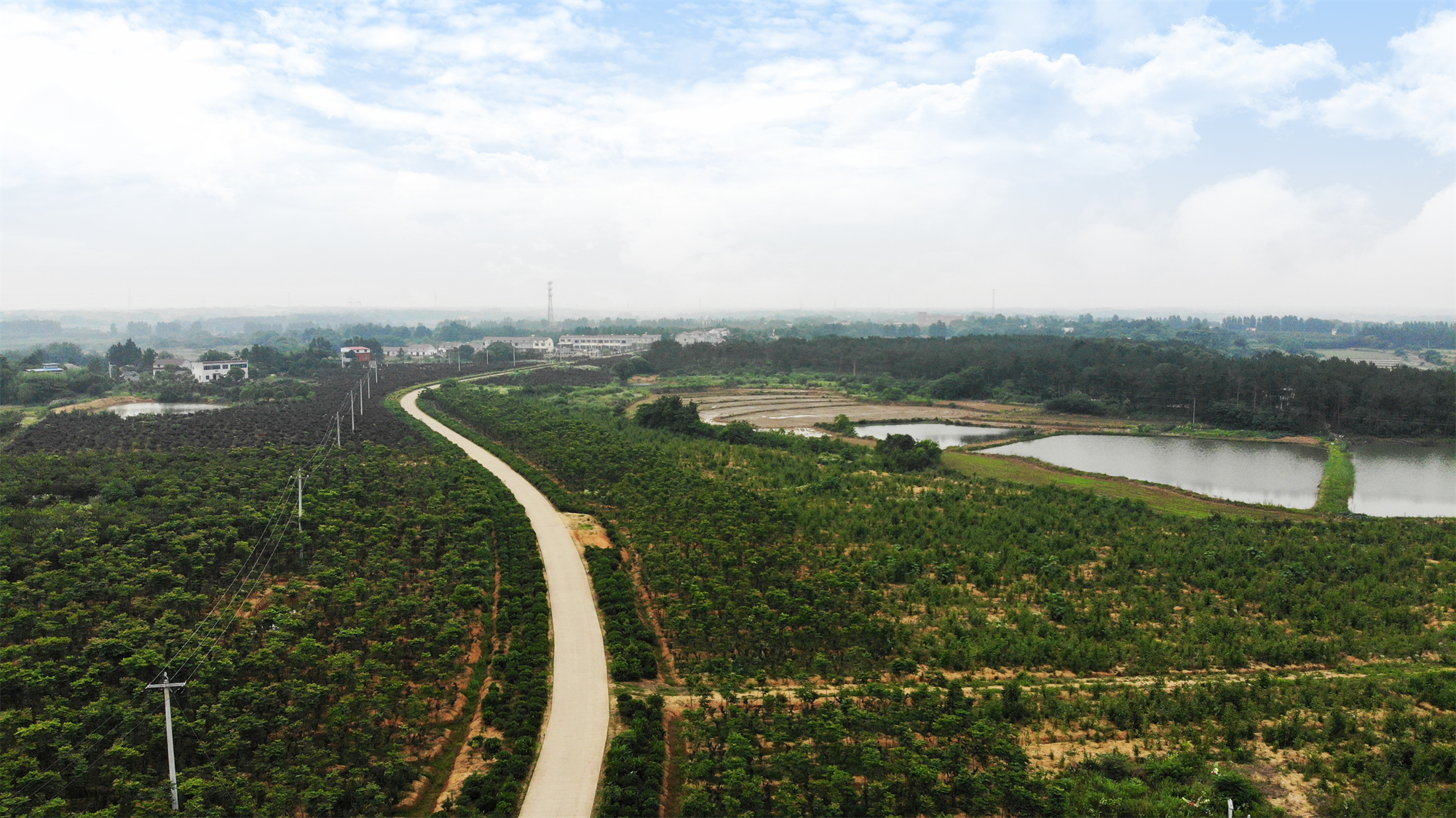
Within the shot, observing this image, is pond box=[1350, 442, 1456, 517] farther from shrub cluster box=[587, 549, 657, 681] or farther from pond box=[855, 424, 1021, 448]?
shrub cluster box=[587, 549, 657, 681]

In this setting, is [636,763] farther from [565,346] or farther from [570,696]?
[565,346]

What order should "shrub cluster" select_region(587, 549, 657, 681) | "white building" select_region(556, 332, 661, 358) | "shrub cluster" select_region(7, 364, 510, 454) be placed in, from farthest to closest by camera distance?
"white building" select_region(556, 332, 661, 358) < "shrub cluster" select_region(7, 364, 510, 454) < "shrub cluster" select_region(587, 549, 657, 681)

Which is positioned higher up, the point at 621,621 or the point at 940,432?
the point at 940,432

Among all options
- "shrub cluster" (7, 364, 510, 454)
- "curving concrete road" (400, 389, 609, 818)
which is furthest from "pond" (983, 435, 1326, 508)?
"shrub cluster" (7, 364, 510, 454)

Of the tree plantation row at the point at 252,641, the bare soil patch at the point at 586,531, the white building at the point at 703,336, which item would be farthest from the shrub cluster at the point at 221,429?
the white building at the point at 703,336

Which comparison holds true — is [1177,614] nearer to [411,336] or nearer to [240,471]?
[240,471]

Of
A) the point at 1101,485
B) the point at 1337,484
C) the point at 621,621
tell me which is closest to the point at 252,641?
the point at 621,621
